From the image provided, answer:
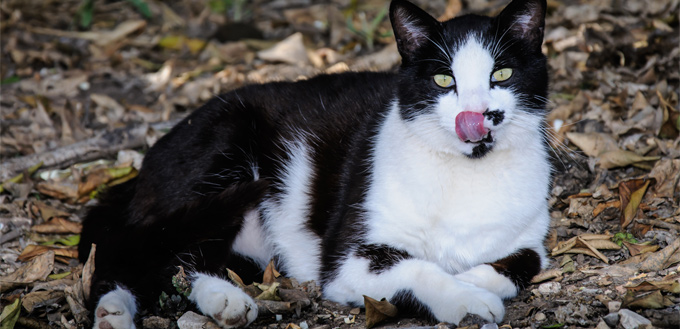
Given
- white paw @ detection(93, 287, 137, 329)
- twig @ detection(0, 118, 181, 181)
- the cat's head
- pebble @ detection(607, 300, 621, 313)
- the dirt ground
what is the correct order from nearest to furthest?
pebble @ detection(607, 300, 621, 313) → the cat's head → white paw @ detection(93, 287, 137, 329) → the dirt ground → twig @ detection(0, 118, 181, 181)

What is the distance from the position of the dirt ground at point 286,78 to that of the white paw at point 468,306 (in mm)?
37

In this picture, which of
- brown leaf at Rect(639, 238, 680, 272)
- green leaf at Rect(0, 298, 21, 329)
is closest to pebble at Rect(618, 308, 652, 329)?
brown leaf at Rect(639, 238, 680, 272)

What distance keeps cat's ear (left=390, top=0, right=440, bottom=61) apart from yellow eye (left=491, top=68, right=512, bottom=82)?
0.30 m

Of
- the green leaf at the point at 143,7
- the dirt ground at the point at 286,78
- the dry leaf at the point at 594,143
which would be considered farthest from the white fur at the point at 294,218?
the green leaf at the point at 143,7

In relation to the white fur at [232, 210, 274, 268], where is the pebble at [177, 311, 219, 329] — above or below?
above

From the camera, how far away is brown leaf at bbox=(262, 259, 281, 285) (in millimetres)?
2969

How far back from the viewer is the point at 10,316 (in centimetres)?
251

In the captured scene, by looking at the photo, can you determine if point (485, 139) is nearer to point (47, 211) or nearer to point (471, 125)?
point (471, 125)

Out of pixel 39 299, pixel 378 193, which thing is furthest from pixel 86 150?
pixel 378 193

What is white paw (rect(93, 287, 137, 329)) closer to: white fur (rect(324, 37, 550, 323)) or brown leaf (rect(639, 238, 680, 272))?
white fur (rect(324, 37, 550, 323))

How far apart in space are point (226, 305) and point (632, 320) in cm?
142

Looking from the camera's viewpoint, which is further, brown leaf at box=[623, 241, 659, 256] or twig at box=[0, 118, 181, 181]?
twig at box=[0, 118, 181, 181]

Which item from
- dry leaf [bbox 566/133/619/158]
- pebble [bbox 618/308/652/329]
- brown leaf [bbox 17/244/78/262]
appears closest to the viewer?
pebble [bbox 618/308/652/329]

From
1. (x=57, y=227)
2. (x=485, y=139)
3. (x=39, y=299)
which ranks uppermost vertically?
(x=485, y=139)
